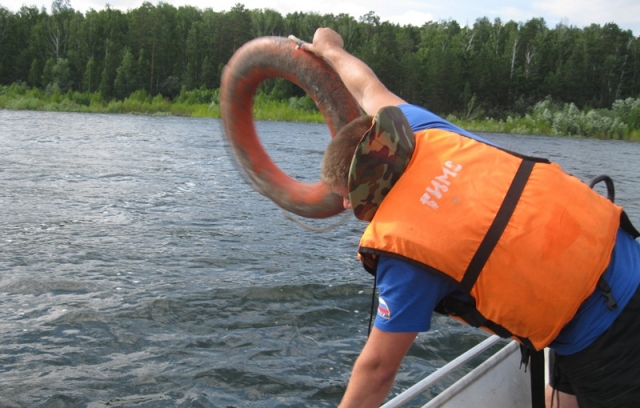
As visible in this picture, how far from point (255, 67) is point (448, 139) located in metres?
2.36

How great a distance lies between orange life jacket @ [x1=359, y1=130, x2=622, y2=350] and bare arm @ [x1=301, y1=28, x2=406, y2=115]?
0.67 metres

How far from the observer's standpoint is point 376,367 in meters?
2.31

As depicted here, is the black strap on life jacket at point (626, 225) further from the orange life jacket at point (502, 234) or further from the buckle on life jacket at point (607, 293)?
the buckle on life jacket at point (607, 293)

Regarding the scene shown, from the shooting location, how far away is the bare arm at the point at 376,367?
2293 millimetres

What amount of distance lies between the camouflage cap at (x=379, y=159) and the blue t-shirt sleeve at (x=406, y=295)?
0.71 feet

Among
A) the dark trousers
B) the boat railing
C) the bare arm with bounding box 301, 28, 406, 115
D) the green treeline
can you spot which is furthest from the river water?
the green treeline

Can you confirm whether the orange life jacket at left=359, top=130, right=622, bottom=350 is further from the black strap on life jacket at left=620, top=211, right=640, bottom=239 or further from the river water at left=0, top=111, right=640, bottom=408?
the river water at left=0, top=111, right=640, bottom=408

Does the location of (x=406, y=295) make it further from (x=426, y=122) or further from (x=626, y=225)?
(x=626, y=225)

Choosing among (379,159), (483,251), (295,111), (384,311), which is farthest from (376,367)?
(295,111)

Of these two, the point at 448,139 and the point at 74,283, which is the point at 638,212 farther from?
the point at 448,139

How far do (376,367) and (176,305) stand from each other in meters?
5.39

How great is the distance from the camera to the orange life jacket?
2.25 meters

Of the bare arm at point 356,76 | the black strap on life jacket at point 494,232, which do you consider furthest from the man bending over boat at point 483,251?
the bare arm at point 356,76

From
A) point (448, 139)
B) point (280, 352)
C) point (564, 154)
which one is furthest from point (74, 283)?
point (564, 154)
